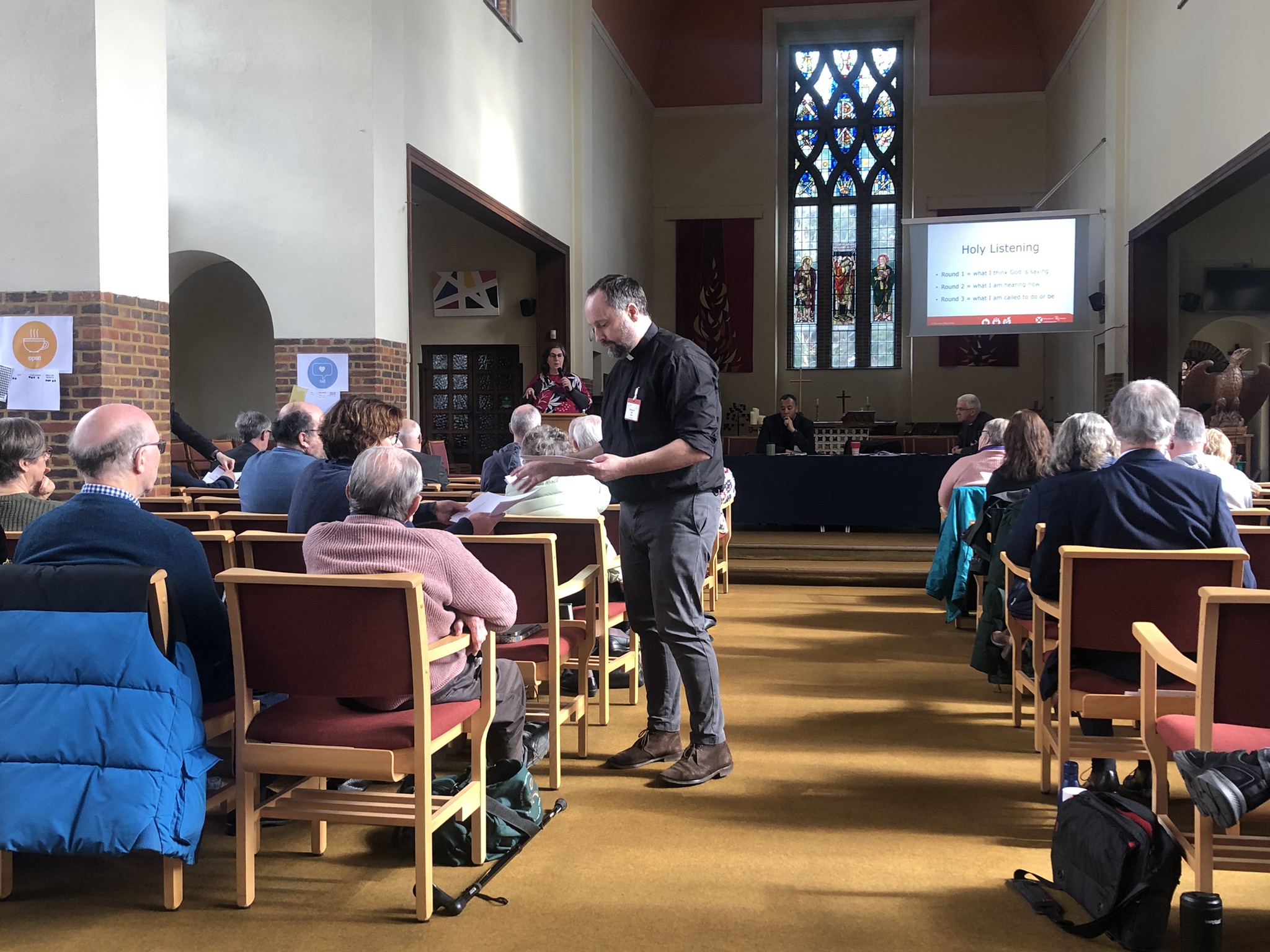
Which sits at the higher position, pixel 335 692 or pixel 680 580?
pixel 680 580

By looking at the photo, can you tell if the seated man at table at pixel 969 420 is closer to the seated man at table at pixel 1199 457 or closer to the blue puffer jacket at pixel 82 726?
the seated man at table at pixel 1199 457

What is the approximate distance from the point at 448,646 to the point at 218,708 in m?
0.62

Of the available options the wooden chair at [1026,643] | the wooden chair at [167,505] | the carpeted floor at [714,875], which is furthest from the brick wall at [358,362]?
the wooden chair at [1026,643]

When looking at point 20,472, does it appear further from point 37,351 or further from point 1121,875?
point 1121,875

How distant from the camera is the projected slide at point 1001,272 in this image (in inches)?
462

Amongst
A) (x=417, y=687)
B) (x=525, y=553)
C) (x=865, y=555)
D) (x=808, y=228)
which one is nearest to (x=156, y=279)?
(x=525, y=553)

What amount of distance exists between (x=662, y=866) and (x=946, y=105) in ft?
49.6

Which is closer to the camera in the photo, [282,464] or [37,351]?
[282,464]

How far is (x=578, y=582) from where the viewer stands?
3307mm

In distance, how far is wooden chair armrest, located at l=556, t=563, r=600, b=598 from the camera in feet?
10.6

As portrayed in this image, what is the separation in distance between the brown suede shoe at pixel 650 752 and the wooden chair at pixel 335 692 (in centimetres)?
102

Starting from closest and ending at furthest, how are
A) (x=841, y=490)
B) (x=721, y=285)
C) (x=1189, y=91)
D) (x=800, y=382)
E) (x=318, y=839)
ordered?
(x=318, y=839) < (x=1189, y=91) < (x=841, y=490) < (x=800, y=382) < (x=721, y=285)

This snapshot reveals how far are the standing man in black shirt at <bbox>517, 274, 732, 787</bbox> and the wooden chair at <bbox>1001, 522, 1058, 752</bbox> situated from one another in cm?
99

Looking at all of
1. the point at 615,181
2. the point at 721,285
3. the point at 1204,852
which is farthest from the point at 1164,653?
the point at 721,285
